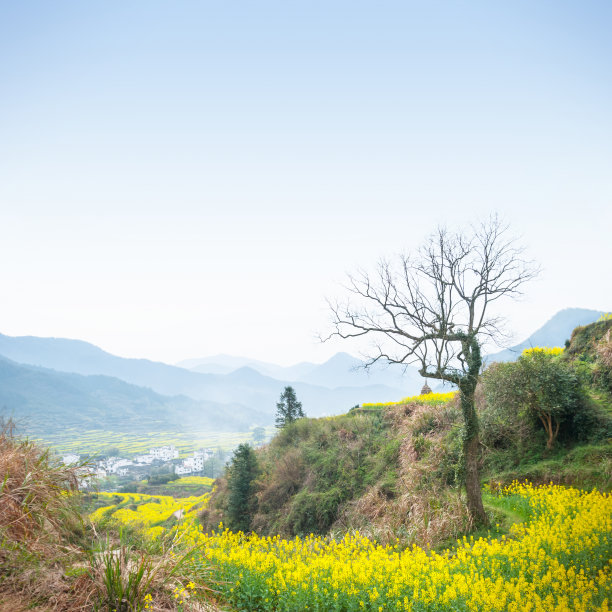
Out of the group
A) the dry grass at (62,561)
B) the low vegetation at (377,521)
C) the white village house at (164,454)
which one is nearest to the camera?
the dry grass at (62,561)

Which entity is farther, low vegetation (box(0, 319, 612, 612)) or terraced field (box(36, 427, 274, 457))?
terraced field (box(36, 427, 274, 457))

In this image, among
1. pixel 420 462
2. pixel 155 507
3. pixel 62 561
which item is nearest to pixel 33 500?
pixel 62 561

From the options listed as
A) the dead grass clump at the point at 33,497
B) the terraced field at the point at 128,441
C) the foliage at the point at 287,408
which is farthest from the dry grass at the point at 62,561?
the terraced field at the point at 128,441

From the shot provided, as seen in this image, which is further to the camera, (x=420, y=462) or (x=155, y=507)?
(x=155, y=507)

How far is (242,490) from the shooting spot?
59.8ft

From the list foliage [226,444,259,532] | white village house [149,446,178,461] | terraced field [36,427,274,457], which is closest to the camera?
foliage [226,444,259,532]

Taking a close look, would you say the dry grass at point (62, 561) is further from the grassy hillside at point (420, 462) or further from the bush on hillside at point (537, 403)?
the bush on hillside at point (537, 403)

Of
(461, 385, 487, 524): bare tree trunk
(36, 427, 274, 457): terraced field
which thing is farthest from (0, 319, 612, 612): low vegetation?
(36, 427, 274, 457): terraced field

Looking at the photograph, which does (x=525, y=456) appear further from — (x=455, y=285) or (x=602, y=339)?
(x=455, y=285)

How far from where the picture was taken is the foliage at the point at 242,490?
17.7m

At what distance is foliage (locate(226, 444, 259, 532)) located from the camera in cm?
1772

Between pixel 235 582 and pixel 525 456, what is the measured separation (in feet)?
33.7

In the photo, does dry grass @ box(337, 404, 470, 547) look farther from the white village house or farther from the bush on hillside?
the white village house

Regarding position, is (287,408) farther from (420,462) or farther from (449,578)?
(449,578)
